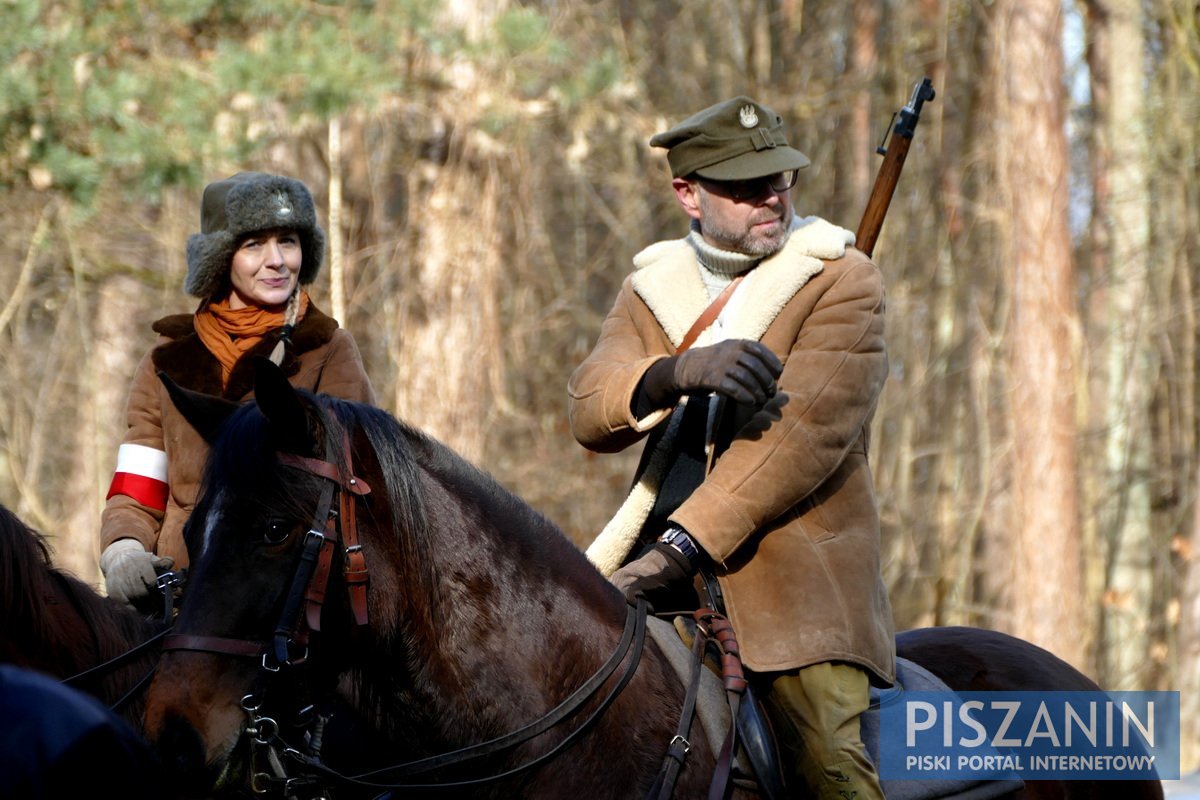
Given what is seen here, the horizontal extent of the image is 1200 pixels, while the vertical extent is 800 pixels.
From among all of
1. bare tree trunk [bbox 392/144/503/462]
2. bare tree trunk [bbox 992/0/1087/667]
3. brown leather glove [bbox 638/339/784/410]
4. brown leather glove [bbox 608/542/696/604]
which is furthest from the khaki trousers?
bare tree trunk [bbox 992/0/1087/667]

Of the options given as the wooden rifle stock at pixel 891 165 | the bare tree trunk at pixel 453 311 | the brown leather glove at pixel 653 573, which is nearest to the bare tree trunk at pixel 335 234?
the bare tree trunk at pixel 453 311

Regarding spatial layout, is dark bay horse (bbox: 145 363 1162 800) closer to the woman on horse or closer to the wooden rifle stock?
the woman on horse

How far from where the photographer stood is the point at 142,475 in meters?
4.61

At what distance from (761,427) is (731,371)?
33 cm

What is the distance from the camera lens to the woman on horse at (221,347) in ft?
14.9

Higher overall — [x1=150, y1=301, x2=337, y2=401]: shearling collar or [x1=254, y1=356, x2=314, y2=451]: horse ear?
[x1=150, y1=301, x2=337, y2=401]: shearling collar

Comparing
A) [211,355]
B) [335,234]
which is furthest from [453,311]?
[211,355]

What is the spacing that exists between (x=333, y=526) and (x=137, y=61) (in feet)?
26.0

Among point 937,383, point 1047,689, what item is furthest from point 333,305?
point 937,383

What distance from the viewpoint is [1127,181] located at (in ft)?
44.4

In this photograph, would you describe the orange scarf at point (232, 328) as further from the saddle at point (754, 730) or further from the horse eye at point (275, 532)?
the saddle at point (754, 730)

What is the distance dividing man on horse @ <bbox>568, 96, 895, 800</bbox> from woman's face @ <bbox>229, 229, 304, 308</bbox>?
1.14 meters

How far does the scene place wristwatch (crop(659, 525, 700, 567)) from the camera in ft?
12.3

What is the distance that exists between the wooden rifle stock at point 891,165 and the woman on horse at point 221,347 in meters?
1.72
